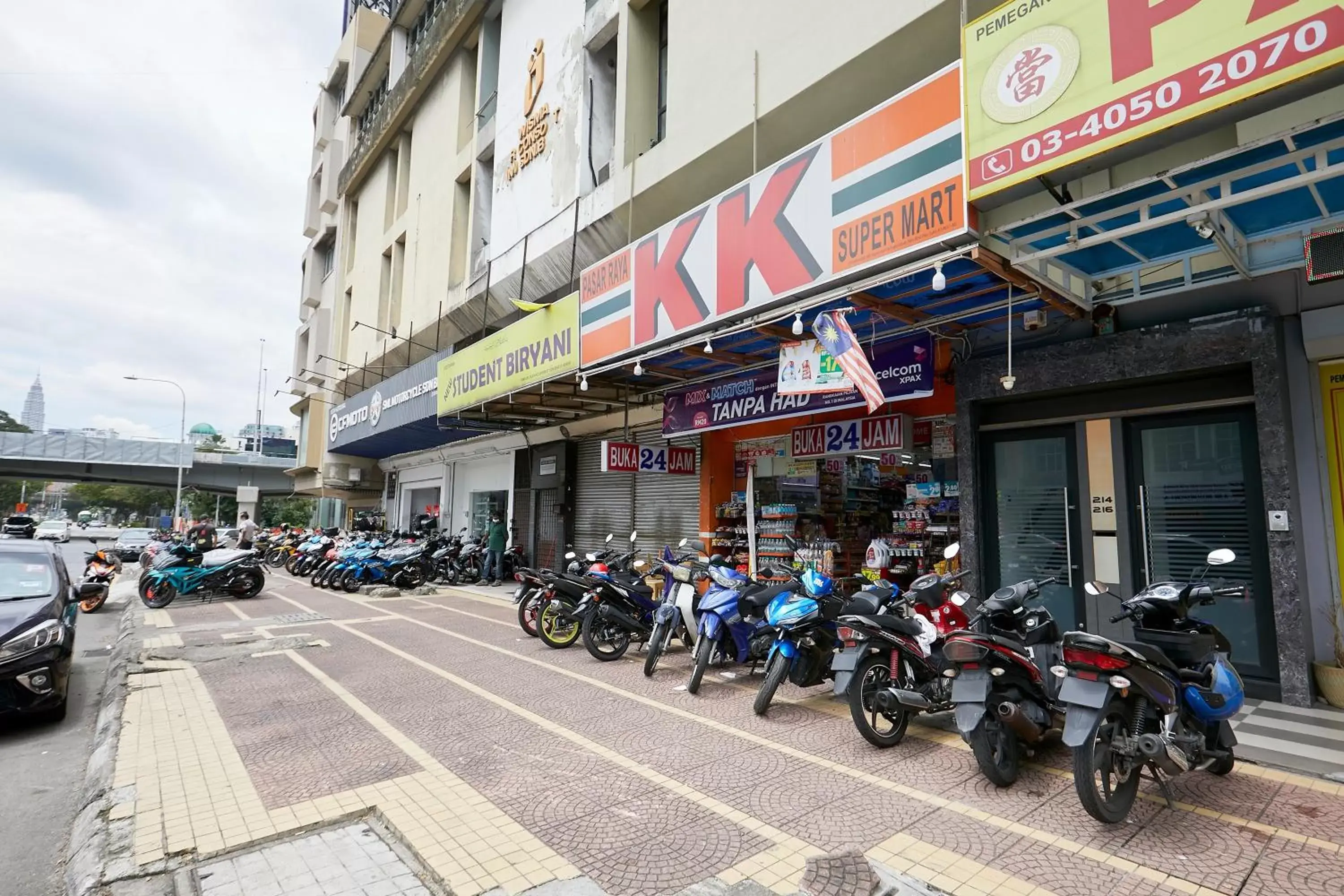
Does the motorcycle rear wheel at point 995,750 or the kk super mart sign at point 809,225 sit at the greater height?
the kk super mart sign at point 809,225

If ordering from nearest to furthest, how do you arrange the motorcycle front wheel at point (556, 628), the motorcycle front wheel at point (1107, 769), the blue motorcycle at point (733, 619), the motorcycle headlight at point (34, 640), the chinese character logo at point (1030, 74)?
the motorcycle front wheel at point (1107, 769) < the chinese character logo at point (1030, 74) < the motorcycle headlight at point (34, 640) < the blue motorcycle at point (733, 619) < the motorcycle front wheel at point (556, 628)

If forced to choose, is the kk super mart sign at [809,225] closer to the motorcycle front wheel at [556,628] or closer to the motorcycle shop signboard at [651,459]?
the motorcycle shop signboard at [651,459]

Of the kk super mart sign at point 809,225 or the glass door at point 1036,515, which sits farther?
the glass door at point 1036,515

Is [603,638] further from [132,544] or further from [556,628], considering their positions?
[132,544]

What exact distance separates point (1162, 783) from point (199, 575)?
15.0 m

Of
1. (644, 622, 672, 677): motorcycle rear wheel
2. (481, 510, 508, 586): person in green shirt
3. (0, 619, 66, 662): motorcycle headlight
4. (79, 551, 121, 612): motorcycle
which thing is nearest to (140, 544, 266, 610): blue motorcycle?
(79, 551, 121, 612): motorcycle

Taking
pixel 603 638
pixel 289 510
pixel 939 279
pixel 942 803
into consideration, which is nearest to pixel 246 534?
pixel 603 638

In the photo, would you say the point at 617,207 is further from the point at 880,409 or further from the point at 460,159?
the point at 460,159

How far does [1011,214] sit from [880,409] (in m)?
2.89

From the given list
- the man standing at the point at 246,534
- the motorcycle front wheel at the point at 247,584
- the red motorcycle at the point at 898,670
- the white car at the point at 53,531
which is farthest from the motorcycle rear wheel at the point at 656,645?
the white car at the point at 53,531

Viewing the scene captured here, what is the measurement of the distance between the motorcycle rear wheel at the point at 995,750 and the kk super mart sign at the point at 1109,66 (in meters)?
3.51

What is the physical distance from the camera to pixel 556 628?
8.41 metres

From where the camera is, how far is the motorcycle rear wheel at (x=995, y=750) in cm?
390

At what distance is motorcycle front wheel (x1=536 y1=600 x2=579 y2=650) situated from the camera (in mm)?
8266
